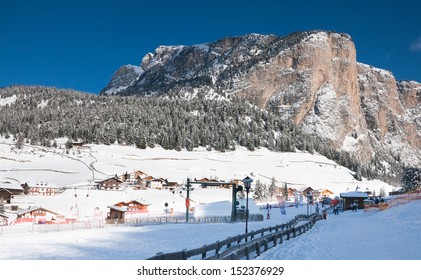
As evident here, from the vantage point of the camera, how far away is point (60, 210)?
63.9m

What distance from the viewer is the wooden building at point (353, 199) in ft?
224

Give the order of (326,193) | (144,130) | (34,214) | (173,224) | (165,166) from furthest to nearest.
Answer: (144,130) → (165,166) → (326,193) → (34,214) → (173,224)

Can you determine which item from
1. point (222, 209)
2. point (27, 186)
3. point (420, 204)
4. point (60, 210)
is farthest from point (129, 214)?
point (420, 204)

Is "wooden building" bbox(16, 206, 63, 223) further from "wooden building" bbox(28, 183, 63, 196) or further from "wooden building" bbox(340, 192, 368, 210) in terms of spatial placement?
"wooden building" bbox(340, 192, 368, 210)

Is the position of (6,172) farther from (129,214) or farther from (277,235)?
(277,235)

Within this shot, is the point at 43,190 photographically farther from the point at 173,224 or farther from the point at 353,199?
the point at 353,199

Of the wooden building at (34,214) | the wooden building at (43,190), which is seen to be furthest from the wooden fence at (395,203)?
the wooden building at (43,190)

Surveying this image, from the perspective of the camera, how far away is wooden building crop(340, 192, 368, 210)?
68.1 meters

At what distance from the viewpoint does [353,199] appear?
6956 cm

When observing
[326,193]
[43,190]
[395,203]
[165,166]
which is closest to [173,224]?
[395,203]

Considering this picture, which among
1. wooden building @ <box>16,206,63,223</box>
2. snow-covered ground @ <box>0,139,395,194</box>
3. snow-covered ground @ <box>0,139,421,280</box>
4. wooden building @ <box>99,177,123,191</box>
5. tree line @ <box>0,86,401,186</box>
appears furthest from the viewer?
tree line @ <box>0,86,401,186</box>

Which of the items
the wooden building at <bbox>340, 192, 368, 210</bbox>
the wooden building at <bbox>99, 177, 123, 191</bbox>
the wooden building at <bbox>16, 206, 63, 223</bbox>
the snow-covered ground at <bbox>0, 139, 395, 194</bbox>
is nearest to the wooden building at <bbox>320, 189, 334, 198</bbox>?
the snow-covered ground at <bbox>0, 139, 395, 194</bbox>
